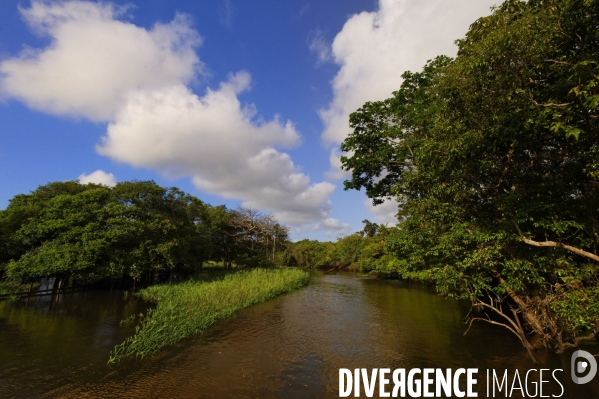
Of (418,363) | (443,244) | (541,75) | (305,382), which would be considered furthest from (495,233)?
(305,382)

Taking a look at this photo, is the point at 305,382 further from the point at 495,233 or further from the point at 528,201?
the point at 528,201

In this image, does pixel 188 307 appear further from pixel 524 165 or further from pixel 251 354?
pixel 524 165

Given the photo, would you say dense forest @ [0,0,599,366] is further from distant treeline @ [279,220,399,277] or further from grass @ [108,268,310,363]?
distant treeline @ [279,220,399,277]

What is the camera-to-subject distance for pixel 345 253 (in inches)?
2277

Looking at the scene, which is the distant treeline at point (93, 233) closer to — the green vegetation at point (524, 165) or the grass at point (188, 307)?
the grass at point (188, 307)

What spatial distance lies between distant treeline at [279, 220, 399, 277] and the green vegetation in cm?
3055

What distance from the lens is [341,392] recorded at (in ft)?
24.3

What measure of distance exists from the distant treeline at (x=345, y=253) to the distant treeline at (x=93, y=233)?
25518mm

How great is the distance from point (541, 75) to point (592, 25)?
123cm

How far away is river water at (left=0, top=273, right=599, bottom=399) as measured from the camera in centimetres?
735

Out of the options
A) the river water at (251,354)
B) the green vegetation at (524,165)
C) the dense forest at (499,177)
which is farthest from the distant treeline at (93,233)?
the green vegetation at (524,165)

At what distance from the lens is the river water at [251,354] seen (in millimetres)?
7352

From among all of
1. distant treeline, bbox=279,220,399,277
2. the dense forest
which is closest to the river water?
the dense forest

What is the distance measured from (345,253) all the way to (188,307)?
45.3 metres
